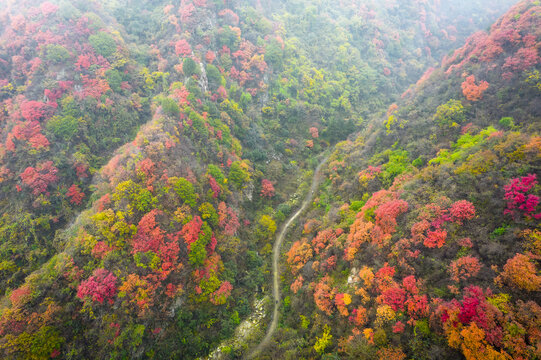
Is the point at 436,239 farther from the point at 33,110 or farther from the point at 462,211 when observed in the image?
the point at 33,110

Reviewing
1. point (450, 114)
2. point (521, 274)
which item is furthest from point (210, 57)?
point (521, 274)

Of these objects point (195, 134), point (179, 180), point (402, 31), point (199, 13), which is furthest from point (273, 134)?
point (402, 31)

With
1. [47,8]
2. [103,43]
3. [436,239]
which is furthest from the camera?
[47,8]

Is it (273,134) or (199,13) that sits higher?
(199,13)

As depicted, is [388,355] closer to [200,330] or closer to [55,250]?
[200,330]

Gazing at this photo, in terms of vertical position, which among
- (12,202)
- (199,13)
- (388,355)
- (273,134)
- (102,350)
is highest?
(199,13)

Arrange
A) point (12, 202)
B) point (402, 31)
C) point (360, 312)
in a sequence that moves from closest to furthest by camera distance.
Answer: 1. point (360, 312)
2. point (12, 202)
3. point (402, 31)
